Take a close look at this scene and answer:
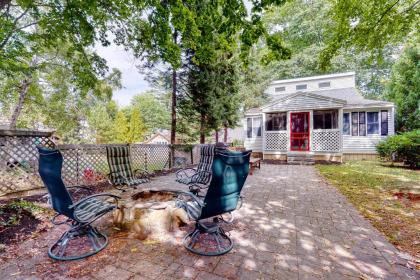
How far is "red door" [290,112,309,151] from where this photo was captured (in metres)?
13.9

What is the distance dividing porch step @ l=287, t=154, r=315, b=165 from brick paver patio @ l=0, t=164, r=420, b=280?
8613 mm

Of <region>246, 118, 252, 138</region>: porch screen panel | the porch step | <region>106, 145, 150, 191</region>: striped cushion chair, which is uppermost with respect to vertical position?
<region>246, 118, 252, 138</region>: porch screen panel

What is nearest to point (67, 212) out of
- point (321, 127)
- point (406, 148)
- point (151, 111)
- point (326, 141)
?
point (406, 148)

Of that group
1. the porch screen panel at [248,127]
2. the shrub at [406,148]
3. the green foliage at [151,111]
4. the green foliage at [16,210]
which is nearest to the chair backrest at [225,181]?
the green foliage at [16,210]

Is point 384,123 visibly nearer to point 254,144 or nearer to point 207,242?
point 254,144

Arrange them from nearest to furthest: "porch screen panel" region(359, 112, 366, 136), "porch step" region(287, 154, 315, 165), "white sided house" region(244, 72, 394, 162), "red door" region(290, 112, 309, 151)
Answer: "porch step" region(287, 154, 315, 165), "white sided house" region(244, 72, 394, 162), "porch screen panel" region(359, 112, 366, 136), "red door" region(290, 112, 309, 151)

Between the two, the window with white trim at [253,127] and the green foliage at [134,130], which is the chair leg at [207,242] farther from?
the green foliage at [134,130]

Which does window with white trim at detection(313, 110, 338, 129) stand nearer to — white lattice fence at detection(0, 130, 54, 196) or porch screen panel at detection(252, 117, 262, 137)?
porch screen panel at detection(252, 117, 262, 137)

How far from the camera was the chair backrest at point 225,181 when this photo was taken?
243 cm

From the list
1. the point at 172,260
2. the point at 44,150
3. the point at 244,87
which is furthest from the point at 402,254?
the point at 244,87

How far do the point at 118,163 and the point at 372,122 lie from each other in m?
14.9

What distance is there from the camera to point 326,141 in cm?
1239

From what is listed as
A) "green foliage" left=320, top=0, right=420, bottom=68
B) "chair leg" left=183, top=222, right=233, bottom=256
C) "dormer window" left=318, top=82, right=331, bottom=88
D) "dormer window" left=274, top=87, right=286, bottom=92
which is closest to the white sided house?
"dormer window" left=318, top=82, right=331, bottom=88

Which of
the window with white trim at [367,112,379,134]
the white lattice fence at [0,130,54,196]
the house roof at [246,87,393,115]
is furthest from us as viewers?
the window with white trim at [367,112,379,134]
